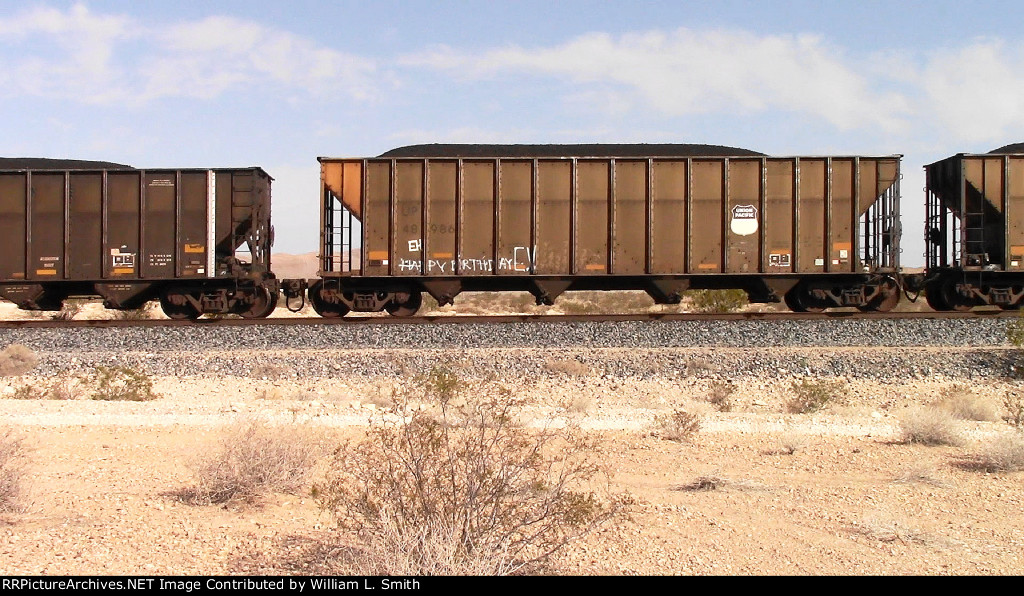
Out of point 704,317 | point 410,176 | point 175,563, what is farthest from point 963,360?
point 175,563

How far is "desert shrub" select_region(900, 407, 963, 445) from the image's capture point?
8.62 m

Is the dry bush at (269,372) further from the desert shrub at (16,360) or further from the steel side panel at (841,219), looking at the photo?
the steel side panel at (841,219)

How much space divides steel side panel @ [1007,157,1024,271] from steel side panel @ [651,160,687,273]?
6.90 meters

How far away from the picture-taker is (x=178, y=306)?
58.7 feet

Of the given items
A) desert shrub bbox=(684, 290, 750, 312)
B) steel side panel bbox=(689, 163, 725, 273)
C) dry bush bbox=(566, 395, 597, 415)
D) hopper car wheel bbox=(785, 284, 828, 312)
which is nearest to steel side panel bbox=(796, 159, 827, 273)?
hopper car wheel bbox=(785, 284, 828, 312)

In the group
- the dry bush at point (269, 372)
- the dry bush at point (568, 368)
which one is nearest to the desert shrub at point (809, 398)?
the dry bush at point (568, 368)

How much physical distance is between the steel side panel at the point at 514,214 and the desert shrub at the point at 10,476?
453 inches

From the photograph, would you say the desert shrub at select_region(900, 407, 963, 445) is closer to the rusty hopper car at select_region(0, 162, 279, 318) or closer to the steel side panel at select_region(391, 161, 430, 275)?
the steel side panel at select_region(391, 161, 430, 275)

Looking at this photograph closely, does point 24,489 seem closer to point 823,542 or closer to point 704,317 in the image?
point 823,542

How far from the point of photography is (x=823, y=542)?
5.34m

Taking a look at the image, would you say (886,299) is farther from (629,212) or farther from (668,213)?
(629,212)

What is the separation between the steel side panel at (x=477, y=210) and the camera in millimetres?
17141

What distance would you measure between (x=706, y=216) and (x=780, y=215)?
5.24 ft

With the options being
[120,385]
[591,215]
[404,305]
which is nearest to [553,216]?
[591,215]
